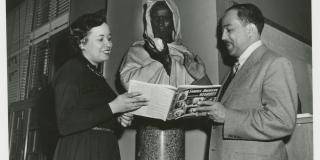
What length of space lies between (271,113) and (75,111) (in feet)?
3.80

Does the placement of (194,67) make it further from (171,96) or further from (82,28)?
(82,28)

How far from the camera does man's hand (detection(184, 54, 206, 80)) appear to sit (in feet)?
10.8

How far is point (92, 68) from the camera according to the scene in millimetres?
2459

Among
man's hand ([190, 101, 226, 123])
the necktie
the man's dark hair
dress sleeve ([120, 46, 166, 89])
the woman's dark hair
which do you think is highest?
the man's dark hair

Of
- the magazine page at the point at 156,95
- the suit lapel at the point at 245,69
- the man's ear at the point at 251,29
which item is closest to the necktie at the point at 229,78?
the suit lapel at the point at 245,69

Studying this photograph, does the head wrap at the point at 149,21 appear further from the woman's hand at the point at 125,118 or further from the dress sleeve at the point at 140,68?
the woman's hand at the point at 125,118

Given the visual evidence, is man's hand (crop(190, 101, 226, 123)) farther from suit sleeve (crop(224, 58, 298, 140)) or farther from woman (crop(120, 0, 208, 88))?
woman (crop(120, 0, 208, 88))

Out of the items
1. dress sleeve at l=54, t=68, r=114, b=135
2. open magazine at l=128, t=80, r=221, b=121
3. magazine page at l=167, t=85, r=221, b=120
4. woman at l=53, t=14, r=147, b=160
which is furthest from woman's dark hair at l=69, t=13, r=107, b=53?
magazine page at l=167, t=85, r=221, b=120

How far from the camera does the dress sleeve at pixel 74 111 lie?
2240mm

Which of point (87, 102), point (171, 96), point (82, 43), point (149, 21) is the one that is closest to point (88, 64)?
point (82, 43)

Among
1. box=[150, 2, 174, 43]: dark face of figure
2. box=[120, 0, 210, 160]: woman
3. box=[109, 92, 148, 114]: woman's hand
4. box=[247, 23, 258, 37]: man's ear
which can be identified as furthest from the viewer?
box=[150, 2, 174, 43]: dark face of figure

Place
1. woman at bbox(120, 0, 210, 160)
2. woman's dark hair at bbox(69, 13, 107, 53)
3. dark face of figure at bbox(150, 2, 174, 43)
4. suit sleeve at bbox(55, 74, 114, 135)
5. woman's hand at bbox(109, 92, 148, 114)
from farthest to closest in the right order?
dark face of figure at bbox(150, 2, 174, 43) < woman at bbox(120, 0, 210, 160) < woman's dark hair at bbox(69, 13, 107, 53) < woman's hand at bbox(109, 92, 148, 114) < suit sleeve at bbox(55, 74, 114, 135)

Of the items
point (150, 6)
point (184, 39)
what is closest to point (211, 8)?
point (184, 39)
